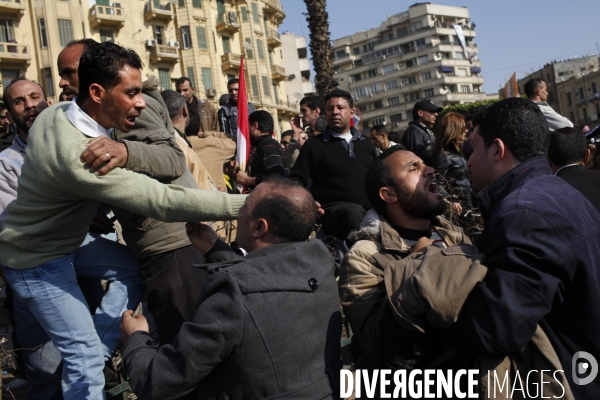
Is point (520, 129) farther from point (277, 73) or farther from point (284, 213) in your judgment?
point (277, 73)

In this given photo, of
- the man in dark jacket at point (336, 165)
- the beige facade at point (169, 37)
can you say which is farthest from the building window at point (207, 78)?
the man in dark jacket at point (336, 165)

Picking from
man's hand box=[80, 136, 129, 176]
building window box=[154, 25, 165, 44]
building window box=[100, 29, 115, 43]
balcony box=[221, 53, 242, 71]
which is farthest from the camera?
balcony box=[221, 53, 242, 71]

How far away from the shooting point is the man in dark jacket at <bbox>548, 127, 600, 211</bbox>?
5.27m

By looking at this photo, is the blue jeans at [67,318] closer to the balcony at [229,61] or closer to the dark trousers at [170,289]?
A: the dark trousers at [170,289]

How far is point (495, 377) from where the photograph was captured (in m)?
2.60

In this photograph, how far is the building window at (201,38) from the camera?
49562 millimetres

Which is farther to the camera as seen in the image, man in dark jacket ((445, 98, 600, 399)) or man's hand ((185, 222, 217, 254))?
man's hand ((185, 222, 217, 254))

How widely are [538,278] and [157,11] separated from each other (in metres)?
47.3

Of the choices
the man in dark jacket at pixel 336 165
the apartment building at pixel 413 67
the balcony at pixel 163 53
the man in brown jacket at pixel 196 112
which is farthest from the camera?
the apartment building at pixel 413 67

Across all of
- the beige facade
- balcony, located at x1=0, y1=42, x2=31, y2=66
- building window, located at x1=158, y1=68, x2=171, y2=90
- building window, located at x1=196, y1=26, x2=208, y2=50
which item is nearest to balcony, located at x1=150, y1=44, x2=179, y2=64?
the beige facade

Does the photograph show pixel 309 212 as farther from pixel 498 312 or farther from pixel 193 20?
pixel 193 20

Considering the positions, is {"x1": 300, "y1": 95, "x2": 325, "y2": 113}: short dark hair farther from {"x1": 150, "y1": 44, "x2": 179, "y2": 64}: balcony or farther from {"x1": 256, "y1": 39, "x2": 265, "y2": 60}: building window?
{"x1": 256, "y1": 39, "x2": 265, "y2": 60}: building window

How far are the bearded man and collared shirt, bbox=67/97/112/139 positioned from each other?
150 cm

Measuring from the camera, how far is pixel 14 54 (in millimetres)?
38562
